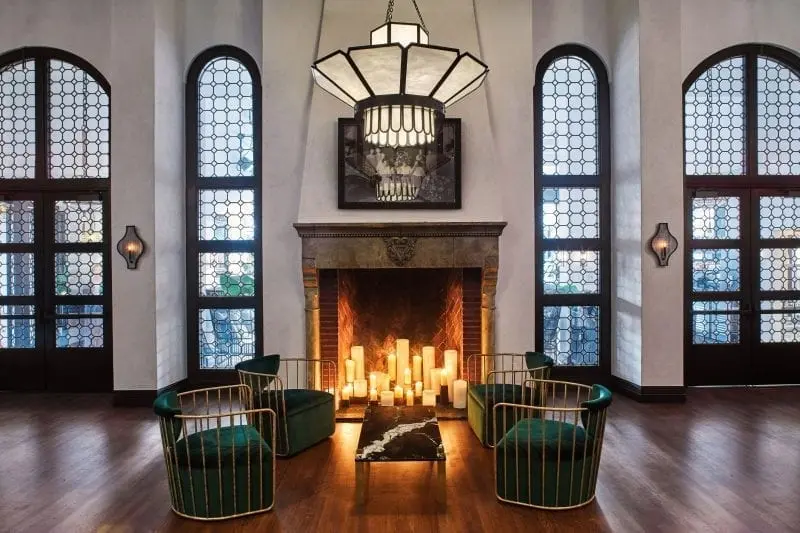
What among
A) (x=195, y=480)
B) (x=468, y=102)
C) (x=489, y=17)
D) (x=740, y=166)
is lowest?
(x=195, y=480)

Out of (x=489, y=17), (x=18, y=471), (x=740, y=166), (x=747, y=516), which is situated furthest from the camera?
(x=740, y=166)

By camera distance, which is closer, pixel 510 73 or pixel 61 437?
pixel 61 437

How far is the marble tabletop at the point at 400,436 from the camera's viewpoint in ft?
12.3

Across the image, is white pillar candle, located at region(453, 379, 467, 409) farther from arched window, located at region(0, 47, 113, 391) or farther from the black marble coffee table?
arched window, located at region(0, 47, 113, 391)

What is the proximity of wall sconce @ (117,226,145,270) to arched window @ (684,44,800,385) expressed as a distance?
6821 millimetres

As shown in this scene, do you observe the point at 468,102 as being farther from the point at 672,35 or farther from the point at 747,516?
the point at 747,516

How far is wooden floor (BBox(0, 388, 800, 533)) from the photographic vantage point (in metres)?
3.51

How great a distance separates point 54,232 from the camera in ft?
22.8

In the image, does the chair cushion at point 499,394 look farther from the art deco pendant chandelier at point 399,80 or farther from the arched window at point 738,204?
the arched window at point 738,204

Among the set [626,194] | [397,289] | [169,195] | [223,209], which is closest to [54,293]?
[169,195]

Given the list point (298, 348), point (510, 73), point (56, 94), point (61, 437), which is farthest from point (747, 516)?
point (56, 94)

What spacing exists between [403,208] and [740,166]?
14.9 ft

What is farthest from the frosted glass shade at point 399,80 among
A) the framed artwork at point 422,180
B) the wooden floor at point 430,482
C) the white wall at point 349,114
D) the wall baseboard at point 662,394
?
the wall baseboard at point 662,394

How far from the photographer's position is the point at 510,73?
21.4 feet
